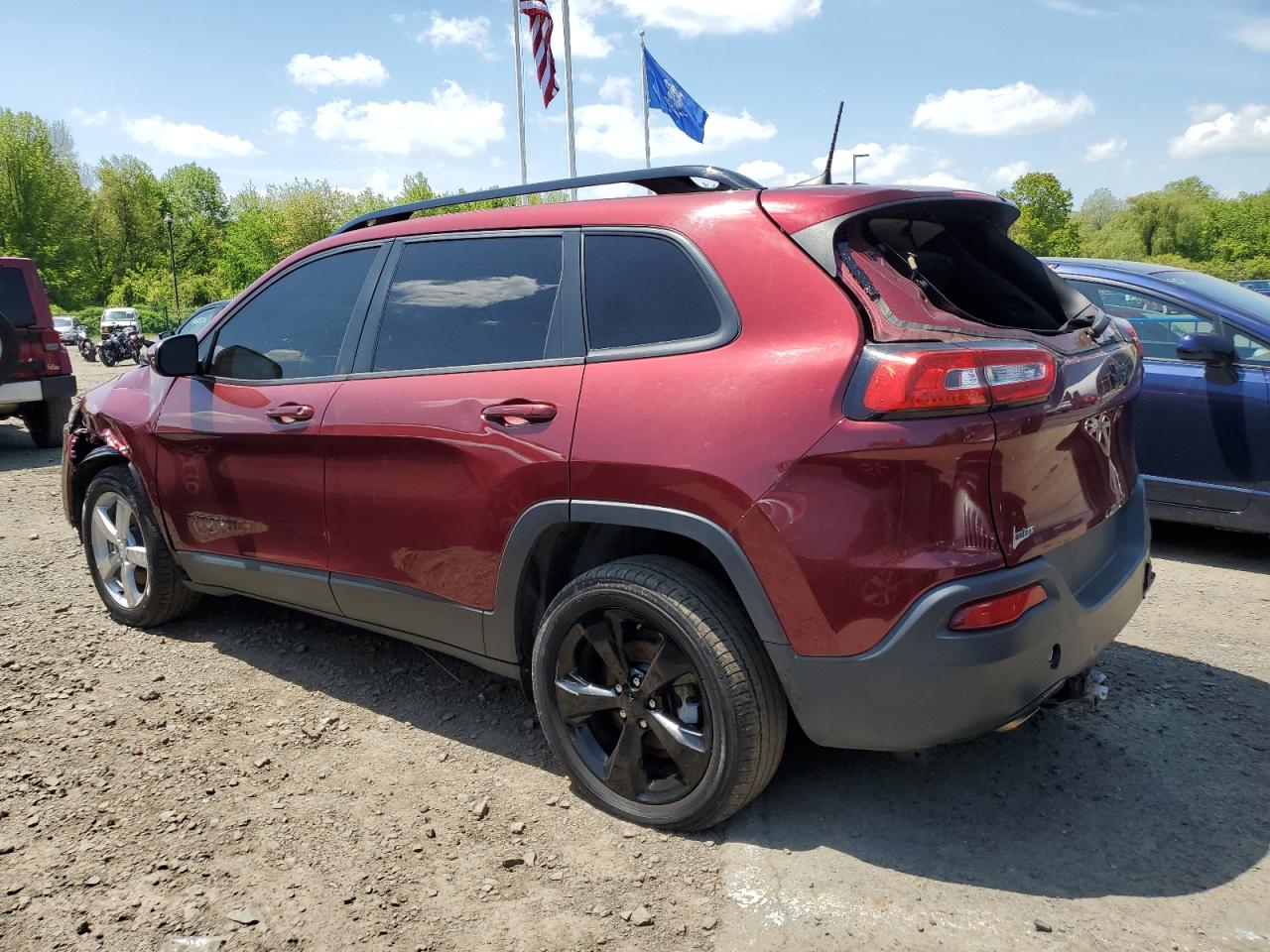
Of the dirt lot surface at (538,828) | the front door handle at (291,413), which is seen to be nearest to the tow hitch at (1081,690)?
the dirt lot surface at (538,828)

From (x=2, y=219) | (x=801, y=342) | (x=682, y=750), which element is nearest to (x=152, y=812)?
(x=682, y=750)

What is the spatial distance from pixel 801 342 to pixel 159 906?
85.0 inches

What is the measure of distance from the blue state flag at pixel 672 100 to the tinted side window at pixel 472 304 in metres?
22.0

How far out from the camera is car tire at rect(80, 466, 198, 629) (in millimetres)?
4363

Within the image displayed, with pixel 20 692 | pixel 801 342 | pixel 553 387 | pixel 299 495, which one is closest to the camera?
pixel 801 342

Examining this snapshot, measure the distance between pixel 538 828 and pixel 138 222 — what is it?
8999cm

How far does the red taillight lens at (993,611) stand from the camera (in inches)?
90.4

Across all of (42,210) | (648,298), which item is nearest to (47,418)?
(648,298)

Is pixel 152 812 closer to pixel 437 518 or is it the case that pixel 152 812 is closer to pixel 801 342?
pixel 437 518

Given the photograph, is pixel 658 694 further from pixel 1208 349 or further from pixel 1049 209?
pixel 1049 209

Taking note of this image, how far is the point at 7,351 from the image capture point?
26.0ft

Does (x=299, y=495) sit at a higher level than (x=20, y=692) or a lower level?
higher

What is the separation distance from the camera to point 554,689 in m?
2.90

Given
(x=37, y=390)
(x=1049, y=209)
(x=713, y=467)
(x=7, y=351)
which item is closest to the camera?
(x=713, y=467)
